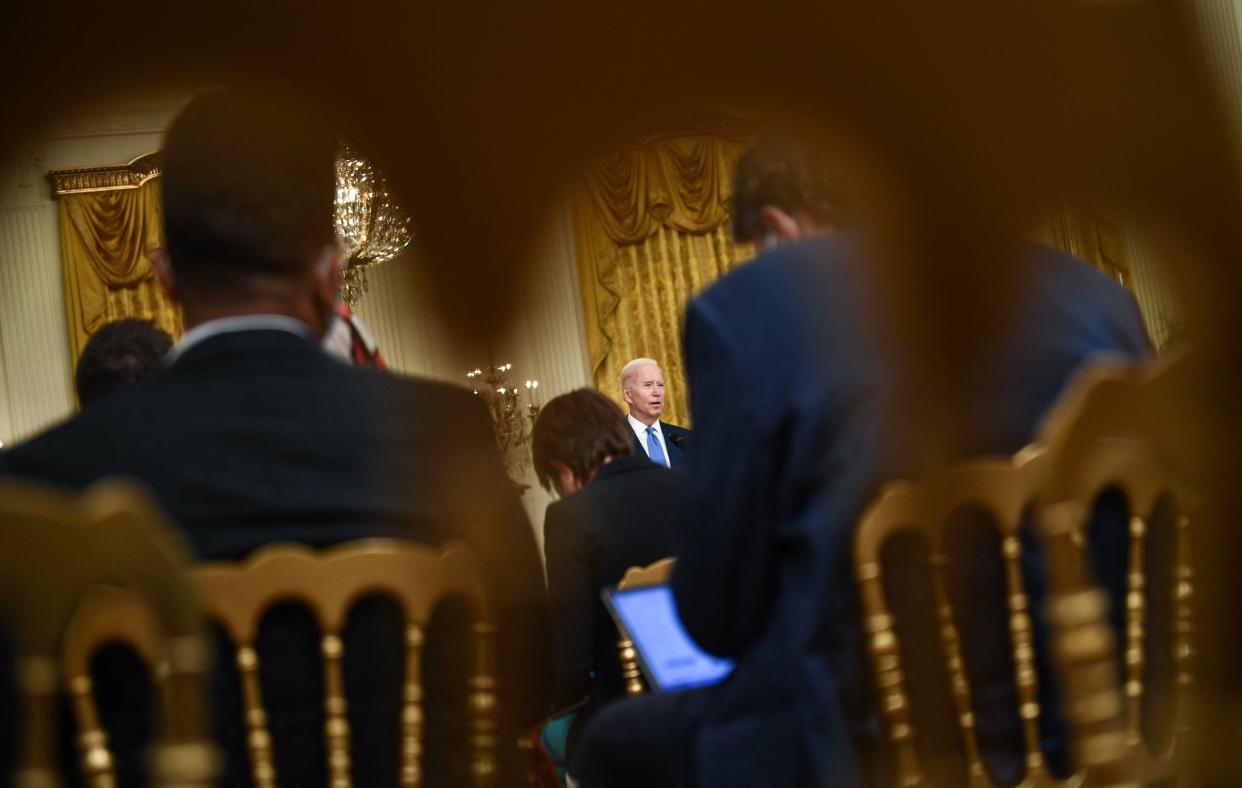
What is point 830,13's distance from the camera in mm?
172

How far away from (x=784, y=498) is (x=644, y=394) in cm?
410

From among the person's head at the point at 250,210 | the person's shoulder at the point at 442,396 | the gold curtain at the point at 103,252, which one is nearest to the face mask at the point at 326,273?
the person's head at the point at 250,210

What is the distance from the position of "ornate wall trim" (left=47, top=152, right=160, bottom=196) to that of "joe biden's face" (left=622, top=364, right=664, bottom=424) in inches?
118

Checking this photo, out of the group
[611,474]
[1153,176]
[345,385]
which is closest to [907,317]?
[1153,176]

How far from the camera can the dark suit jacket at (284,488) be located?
0.65 m

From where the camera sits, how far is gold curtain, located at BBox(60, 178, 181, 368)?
6.32m

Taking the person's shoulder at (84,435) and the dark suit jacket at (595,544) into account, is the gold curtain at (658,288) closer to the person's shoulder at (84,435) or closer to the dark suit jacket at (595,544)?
the dark suit jacket at (595,544)

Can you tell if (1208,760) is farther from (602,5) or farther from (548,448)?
(548,448)

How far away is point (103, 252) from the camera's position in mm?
6406

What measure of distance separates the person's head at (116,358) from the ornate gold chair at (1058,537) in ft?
4.32

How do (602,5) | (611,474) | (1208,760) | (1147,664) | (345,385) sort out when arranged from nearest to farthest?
(602,5), (1208,760), (345,385), (1147,664), (611,474)

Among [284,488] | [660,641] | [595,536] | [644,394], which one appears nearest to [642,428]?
[644,394]

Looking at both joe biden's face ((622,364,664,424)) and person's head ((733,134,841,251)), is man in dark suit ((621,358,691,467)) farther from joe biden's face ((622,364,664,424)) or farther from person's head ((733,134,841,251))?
person's head ((733,134,841,251))

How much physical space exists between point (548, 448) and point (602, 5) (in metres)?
2.30
